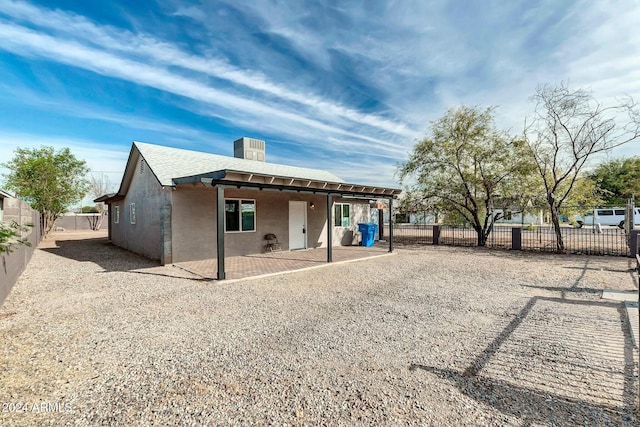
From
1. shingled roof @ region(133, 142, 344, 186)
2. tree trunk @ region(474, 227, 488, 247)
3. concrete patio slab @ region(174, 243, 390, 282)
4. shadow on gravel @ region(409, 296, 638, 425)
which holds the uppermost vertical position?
shingled roof @ region(133, 142, 344, 186)

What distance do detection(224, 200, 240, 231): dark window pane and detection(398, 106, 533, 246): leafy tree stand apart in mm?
9276

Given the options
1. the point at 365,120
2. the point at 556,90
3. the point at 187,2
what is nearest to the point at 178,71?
the point at 187,2

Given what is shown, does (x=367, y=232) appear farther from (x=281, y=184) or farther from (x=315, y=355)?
(x=315, y=355)

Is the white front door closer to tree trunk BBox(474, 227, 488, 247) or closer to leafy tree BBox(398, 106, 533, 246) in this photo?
leafy tree BBox(398, 106, 533, 246)

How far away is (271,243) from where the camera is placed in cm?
1141

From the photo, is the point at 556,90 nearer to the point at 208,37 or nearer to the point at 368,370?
the point at 208,37

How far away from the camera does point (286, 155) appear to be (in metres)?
22.0

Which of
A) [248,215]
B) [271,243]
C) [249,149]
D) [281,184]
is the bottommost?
[271,243]

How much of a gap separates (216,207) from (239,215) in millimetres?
2125

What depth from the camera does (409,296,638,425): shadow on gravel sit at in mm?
2236

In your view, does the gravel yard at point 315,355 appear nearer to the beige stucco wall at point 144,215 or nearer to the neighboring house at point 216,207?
the neighboring house at point 216,207

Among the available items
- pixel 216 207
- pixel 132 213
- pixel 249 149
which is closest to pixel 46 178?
pixel 132 213

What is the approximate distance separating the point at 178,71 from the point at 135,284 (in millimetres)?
7644

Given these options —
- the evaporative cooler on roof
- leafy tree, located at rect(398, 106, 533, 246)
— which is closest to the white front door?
the evaporative cooler on roof
